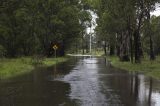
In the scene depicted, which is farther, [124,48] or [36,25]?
[36,25]

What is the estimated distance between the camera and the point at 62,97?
16.0m

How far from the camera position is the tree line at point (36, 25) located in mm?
62031

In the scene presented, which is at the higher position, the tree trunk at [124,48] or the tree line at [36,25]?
the tree line at [36,25]

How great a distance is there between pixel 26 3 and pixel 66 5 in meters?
17.7

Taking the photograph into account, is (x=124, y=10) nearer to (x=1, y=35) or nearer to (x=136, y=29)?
(x=136, y=29)

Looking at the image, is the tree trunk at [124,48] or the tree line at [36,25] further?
the tree line at [36,25]

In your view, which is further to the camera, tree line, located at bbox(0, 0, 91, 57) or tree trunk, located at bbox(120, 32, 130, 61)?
tree line, located at bbox(0, 0, 91, 57)

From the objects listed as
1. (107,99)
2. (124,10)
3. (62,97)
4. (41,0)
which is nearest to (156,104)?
(107,99)

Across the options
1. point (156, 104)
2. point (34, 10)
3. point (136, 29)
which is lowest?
point (156, 104)

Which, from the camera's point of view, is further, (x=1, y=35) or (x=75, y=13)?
(x=75, y=13)

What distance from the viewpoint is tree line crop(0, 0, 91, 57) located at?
6203cm

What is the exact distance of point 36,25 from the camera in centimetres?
7319

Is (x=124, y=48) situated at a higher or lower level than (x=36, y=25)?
lower

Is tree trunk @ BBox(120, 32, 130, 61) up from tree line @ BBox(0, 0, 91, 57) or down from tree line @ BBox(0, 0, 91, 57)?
down
